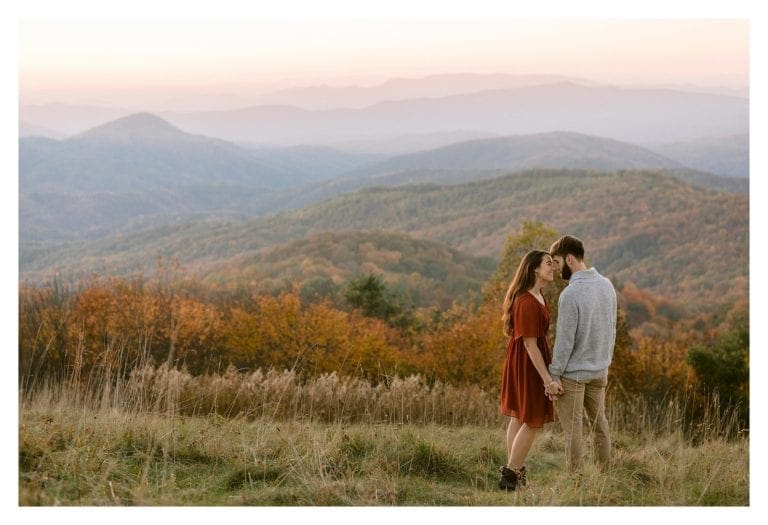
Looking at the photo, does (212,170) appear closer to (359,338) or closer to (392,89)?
(392,89)

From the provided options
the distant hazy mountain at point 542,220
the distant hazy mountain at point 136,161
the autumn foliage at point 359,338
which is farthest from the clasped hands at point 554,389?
the distant hazy mountain at point 136,161

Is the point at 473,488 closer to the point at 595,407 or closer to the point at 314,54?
the point at 595,407

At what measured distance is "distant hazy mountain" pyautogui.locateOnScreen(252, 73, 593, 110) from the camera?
73.0 meters

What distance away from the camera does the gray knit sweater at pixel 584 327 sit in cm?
471

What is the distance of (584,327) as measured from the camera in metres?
4.73

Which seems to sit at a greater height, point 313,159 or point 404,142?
point 404,142

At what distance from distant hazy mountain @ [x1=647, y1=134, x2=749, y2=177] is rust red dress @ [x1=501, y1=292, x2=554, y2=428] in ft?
266

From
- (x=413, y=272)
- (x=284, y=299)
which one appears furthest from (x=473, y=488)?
(x=413, y=272)

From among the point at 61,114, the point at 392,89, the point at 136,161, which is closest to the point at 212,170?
→ the point at 136,161

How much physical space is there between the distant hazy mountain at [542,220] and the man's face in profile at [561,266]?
54.9 m

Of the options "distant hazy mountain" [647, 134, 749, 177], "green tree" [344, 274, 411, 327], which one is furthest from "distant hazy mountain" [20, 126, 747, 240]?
"green tree" [344, 274, 411, 327]

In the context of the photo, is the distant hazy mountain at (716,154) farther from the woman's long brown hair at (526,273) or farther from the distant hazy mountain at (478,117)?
the woman's long brown hair at (526,273)

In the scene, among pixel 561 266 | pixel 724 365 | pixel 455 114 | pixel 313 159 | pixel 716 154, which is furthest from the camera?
pixel 313 159

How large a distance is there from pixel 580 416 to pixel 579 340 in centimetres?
48
